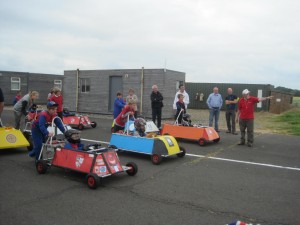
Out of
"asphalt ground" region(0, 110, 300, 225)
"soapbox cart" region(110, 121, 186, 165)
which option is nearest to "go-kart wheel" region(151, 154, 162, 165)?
"soapbox cart" region(110, 121, 186, 165)

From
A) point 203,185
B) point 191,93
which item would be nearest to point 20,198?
point 203,185

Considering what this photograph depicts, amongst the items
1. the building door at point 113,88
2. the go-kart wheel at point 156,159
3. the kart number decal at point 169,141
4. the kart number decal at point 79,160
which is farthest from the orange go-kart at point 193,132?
the building door at point 113,88

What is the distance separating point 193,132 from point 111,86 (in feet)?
39.3

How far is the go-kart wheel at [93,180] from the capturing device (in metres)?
6.05

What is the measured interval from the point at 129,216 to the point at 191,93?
31.8m

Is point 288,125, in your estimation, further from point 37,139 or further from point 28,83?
point 28,83

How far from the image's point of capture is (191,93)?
36.0 meters

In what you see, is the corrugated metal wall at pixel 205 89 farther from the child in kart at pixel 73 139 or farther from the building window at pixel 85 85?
the child in kart at pixel 73 139

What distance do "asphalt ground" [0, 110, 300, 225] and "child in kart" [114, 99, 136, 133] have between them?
1398 millimetres

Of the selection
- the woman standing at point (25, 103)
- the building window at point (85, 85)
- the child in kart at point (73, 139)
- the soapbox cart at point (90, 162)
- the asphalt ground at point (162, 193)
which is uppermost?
the building window at point (85, 85)

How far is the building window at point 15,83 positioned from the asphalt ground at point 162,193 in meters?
25.7

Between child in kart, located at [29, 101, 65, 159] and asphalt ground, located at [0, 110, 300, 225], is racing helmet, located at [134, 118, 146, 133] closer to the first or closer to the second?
asphalt ground, located at [0, 110, 300, 225]

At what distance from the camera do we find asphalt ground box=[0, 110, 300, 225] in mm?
4855

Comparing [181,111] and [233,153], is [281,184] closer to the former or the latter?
[233,153]
